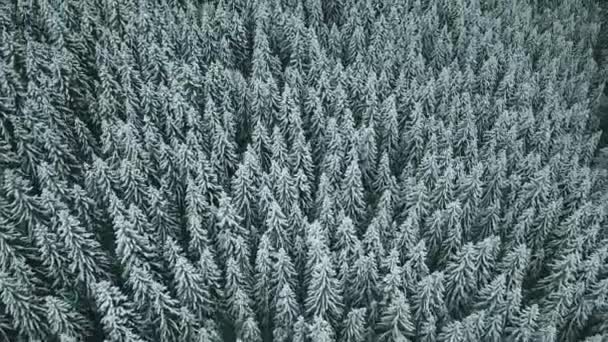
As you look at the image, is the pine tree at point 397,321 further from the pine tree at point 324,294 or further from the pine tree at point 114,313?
the pine tree at point 114,313

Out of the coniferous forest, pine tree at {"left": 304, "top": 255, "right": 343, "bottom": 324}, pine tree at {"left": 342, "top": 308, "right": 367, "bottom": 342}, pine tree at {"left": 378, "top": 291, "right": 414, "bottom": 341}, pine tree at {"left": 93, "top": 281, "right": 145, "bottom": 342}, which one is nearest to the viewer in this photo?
pine tree at {"left": 93, "top": 281, "right": 145, "bottom": 342}

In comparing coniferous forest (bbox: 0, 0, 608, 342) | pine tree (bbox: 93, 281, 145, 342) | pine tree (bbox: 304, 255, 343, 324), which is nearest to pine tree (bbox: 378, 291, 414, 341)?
coniferous forest (bbox: 0, 0, 608, 342)

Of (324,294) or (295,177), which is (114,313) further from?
(295,177)

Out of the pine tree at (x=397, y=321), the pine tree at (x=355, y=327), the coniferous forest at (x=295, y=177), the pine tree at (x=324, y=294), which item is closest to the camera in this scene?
the pine tree at (x=397, y=321)

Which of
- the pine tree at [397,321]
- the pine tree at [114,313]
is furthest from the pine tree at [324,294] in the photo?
the pine tree at [114,313]

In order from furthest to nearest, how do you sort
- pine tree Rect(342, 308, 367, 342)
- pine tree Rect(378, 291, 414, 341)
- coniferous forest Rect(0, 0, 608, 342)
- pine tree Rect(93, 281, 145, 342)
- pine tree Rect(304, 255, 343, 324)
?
coniferous forest Rect(0, 0, 608, 342) → pine tree Rect(304, 255, 343, 324) → pine tree Rect(342, 308, 367, 342) → pine tree Rect(378, 291, 414, 341) → pine tree Rect(93, 281, 145, 342)

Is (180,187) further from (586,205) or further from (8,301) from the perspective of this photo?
(586,205)

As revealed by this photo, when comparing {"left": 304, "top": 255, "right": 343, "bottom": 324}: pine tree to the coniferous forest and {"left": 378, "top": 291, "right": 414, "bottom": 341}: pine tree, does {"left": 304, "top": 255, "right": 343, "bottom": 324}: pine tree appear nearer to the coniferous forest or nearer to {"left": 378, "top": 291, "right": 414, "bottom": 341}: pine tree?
the coniferous forest

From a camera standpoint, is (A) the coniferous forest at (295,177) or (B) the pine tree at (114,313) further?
(A) the coniferous forest at (295,177)

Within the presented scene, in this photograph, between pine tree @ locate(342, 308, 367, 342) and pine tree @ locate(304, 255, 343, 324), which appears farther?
pine tree @ locate(304, 255, 343, 324)

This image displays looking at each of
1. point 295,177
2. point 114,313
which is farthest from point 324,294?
point 114,313
